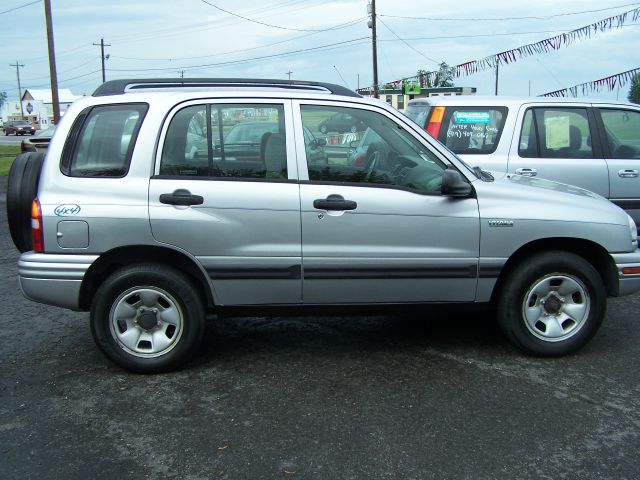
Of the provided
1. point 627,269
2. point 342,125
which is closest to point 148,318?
point 342,125

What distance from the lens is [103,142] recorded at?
13.6 ft

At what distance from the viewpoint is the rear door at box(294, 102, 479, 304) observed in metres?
4.14

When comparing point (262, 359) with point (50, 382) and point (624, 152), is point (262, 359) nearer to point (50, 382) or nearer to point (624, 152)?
point (50, 382)

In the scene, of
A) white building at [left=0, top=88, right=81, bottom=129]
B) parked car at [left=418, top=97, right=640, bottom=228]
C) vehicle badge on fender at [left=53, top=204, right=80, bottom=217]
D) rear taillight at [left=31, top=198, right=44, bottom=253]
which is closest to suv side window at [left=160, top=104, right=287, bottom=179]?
vehicle badge on fender at [left=53, top=204, right=80, bottom=217]

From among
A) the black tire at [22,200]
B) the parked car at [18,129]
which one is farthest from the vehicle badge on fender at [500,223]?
the parked car at [18,129]

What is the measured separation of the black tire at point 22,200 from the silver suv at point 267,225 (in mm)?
14

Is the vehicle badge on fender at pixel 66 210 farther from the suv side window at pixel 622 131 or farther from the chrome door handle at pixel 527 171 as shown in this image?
the suv side window at pixel 622 131

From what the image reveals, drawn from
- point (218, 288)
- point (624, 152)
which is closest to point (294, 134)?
point (218, 288)

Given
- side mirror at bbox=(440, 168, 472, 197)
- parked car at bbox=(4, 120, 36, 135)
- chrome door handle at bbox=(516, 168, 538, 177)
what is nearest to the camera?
side mirror at bbox=(440, 168, 472, 197)

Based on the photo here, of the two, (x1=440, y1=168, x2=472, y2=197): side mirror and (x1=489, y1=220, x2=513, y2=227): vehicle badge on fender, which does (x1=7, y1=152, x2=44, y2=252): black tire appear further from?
(x1=489, y1=220, x2=513, y2=227): vehicle badge on fender

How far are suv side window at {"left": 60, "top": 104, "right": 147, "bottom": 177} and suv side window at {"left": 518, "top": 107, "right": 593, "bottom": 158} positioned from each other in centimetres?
414

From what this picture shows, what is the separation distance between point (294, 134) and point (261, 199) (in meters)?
0.50

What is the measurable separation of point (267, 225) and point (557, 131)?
4.03 m

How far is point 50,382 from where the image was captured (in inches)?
163
